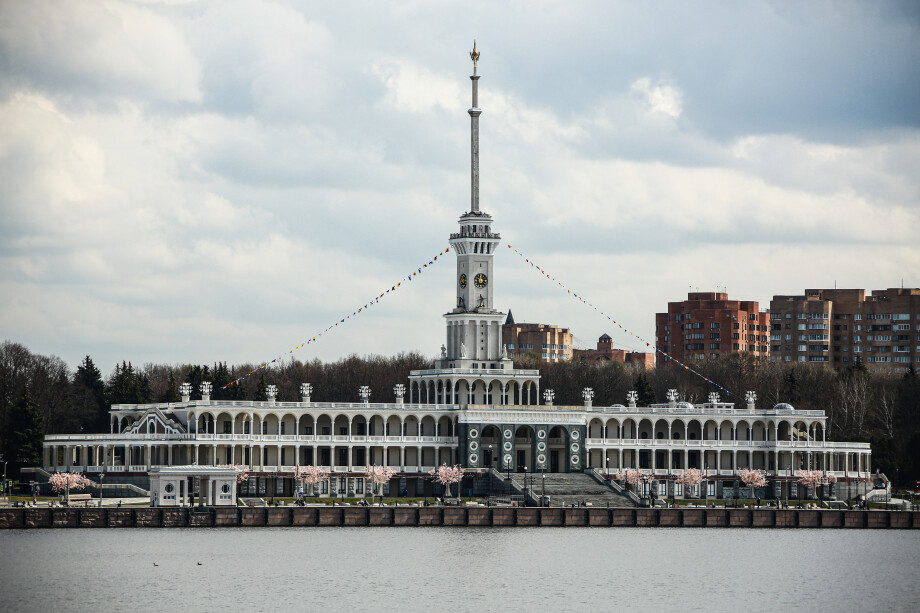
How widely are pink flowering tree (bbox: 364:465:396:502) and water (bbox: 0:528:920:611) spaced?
2206 centimetres

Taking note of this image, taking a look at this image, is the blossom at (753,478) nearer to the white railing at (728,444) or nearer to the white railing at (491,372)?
the white railing at (728,444)

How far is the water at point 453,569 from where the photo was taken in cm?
11638

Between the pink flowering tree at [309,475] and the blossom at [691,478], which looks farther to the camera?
the blossom at [691,478]

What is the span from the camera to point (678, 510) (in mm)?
162500

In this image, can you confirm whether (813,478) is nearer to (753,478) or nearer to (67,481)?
(753,478)

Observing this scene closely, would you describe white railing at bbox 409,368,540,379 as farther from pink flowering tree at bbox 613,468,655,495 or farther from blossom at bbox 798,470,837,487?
blossom at bbox 798,470,837,487

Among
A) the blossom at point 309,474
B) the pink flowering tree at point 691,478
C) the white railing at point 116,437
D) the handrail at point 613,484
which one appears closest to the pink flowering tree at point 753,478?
the pink flowering tree at point 691,478

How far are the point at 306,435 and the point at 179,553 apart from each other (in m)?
50.7

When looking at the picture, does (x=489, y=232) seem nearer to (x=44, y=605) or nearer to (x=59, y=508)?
(x=59, y=508)

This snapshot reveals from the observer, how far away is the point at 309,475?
17900 cm

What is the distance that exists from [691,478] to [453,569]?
59141 mm

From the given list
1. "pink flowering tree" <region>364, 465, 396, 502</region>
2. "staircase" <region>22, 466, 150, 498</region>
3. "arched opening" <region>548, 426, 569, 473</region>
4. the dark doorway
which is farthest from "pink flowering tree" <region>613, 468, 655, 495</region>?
Answer: "staircase" <region>22, 466, 150, 498</region>

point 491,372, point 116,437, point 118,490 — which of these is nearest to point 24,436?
point 116,437

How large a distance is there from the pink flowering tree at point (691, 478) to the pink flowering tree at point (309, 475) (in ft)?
112
